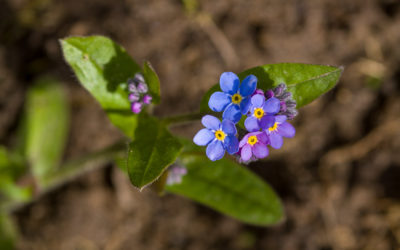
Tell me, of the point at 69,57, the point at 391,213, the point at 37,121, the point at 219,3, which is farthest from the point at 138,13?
the point at 391,213

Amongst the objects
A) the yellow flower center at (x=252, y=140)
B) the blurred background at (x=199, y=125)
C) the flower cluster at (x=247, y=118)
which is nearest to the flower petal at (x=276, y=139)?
the flower cluster at (x=247, y=118)

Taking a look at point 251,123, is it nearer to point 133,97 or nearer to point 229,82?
point 229,82

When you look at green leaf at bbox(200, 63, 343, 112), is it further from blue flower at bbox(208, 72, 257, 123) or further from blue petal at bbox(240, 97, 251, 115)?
blue petal at bbox(240, 97, 251, 115)

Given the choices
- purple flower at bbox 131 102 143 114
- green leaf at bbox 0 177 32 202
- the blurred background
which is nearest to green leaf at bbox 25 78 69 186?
the blurred background

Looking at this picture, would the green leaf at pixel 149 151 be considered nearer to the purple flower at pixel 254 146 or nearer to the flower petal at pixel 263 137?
the purple flower at pixel 254 146

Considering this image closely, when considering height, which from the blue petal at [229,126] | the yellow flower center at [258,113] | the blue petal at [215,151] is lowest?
the blue petal at [215,151]
